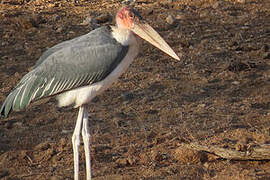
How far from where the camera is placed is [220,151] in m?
5.18

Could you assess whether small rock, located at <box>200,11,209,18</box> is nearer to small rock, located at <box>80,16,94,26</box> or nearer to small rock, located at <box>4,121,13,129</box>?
small rock, located at <box>80,16,94,26</box>

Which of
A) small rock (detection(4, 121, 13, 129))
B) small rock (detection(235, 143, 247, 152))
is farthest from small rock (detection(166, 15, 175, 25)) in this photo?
small rock (detection(235, 143, 247, 152))

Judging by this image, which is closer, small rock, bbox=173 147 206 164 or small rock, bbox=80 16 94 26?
small rock, bbox=173 147 206 164

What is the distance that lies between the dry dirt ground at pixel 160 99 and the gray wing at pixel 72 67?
1.02ft

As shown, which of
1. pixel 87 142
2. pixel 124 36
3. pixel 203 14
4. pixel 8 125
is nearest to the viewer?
pixel 124 36

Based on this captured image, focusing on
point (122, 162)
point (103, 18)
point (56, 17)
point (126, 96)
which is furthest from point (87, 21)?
point (122, 162)

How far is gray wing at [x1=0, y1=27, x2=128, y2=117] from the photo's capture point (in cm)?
471

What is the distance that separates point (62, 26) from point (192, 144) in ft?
14.9

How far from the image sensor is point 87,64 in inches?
188

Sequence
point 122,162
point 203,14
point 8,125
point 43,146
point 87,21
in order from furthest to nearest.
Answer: point 203,14, point 87,21, point 8,125, point 43,146, point 122,162

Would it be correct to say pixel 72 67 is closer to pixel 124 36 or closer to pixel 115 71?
pixel 115 71

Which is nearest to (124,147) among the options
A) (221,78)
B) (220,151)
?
(220,151)

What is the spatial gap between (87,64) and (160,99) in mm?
2322

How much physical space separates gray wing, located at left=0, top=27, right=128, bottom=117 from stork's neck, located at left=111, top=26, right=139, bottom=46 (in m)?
0.04
